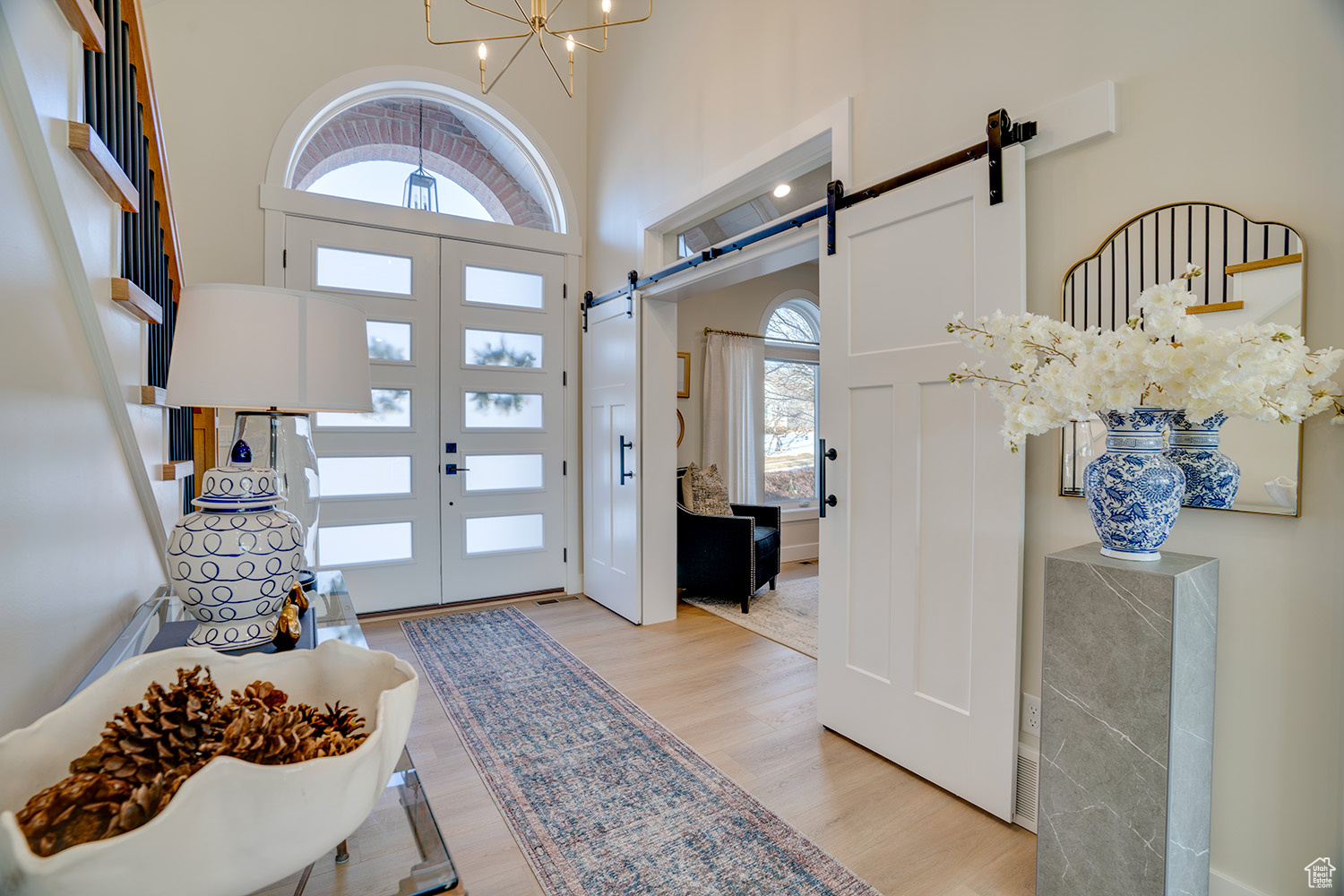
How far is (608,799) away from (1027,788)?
130 cm

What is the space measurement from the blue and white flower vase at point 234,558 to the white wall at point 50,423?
116 mm

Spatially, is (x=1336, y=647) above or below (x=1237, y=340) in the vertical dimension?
below

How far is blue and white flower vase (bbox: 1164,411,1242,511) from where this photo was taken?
1555 mm

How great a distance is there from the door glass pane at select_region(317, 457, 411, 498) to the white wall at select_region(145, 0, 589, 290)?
1159mm

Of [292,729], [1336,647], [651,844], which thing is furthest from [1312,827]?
[292,729]

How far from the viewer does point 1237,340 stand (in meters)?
1.27

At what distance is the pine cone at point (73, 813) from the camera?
463 millimetres

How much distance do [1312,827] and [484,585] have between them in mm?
4071

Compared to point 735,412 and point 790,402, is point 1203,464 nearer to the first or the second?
point 735,412

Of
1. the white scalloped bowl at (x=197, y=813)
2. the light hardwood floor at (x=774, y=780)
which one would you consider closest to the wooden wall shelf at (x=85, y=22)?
the white scalloped bowl at (x=197, y=813)

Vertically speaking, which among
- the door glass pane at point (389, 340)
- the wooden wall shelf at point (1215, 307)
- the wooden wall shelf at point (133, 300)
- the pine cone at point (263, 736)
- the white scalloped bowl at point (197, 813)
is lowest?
the white scalloped bowl at point (197, 813)

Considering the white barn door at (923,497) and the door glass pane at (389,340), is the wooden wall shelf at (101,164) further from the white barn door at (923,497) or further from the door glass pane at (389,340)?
the door glass pane at (389,340)

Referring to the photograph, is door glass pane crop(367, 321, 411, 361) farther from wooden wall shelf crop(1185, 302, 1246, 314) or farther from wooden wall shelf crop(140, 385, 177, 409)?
wooden wall shelf crop(1185, 302, 1246, 314)

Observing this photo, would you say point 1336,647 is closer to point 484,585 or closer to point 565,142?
point 484,585
